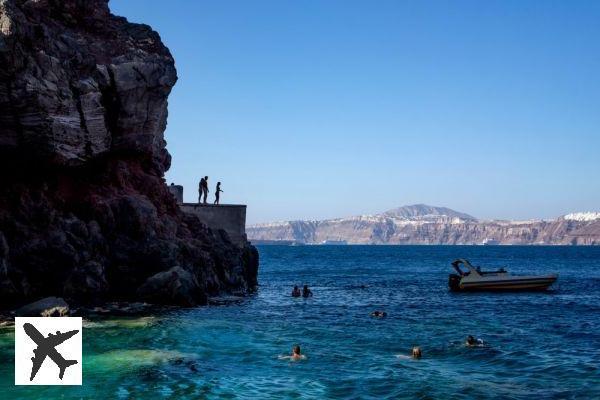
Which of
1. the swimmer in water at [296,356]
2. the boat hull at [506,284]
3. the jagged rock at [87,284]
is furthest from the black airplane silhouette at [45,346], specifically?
the boat hull at [506,284]

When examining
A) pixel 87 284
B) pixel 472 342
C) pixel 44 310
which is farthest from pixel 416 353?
pixel 87 284

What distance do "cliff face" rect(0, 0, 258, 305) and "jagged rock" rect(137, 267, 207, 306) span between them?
0.07 metres

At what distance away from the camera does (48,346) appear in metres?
15.6

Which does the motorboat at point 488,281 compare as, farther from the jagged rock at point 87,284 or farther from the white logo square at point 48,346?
the white logo square at point 48,346

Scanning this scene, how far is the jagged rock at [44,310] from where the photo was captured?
31.1 metres

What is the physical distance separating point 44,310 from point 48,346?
1697cm

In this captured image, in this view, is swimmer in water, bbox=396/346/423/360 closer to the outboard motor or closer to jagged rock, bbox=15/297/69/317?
jagged rock, bbox=15/297/69/317

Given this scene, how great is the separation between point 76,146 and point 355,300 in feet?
84.8

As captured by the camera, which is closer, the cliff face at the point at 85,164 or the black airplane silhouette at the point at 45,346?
the black airplane silhouette at the point at 45,346

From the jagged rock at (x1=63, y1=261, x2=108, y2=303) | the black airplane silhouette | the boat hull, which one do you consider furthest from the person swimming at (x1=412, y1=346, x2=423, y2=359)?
the boat hull

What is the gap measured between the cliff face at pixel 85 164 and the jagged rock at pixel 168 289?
65mm

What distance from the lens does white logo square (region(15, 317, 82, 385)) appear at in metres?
15.6

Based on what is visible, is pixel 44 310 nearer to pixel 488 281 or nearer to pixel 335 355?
pixel 335 355

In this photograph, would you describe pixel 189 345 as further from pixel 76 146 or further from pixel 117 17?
pixel 117 17
